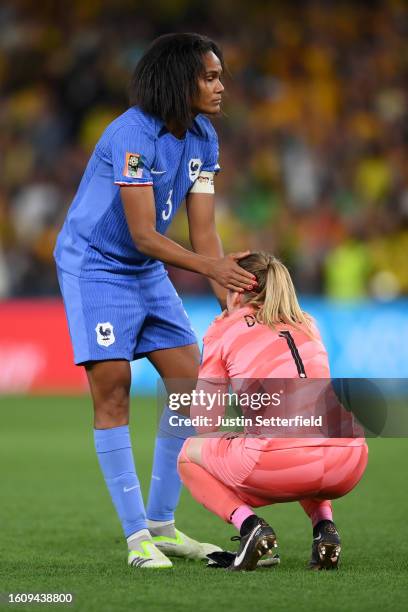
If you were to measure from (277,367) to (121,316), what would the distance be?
0.76m

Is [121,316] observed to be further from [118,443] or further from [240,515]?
[240,515]

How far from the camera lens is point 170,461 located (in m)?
5.14

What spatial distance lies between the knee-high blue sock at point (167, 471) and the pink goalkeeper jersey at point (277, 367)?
0.79 meters

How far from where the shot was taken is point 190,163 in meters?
4.98

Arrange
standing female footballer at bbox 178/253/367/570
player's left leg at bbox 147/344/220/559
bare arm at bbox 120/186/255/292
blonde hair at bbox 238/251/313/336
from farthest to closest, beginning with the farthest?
player's left leg at bbox 147/344/220/559 → bare arm at bbox 120/186/255/292 → blonde hair at bbox 238/251/313/336 → standing female footballer at bbox 178/253/367/570

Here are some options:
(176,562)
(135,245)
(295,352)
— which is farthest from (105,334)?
(176,562)

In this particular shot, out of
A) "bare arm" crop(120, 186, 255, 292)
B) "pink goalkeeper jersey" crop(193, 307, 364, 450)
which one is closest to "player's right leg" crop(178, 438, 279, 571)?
"pink goalkeeper jersey" crop(193, 307, 364, 450)

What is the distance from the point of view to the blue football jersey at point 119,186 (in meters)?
4.64

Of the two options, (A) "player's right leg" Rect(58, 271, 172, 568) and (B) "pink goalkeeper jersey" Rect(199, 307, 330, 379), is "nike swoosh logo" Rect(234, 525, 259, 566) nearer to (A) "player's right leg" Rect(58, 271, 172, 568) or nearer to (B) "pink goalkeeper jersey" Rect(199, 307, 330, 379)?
(A) "player's right leg" Rect(58, 271, 172, 568)

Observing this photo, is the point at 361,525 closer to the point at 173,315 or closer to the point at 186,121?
the point at 173,315

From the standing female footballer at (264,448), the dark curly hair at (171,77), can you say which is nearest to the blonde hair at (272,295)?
the standing female footballer at (264,448)

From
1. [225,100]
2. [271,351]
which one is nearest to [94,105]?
[225,100]

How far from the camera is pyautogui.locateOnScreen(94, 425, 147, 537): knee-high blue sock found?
15.6 ft

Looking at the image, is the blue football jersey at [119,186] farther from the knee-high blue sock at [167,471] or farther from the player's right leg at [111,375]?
the knee-high blue sock at [167,471]
